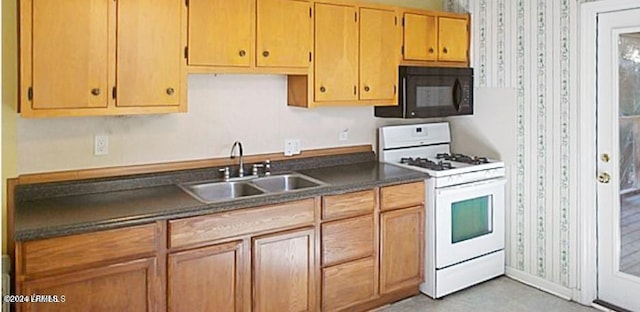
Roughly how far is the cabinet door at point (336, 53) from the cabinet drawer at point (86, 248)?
1.47 meters

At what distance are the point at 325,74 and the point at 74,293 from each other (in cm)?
194

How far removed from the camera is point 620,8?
10.2 ft

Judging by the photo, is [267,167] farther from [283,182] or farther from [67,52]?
[67,52]

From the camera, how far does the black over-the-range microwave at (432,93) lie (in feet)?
12.0

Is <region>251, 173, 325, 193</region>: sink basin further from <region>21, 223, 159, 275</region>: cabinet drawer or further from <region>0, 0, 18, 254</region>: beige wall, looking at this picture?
<region>0, 0, 18, 254</region>: beige wall

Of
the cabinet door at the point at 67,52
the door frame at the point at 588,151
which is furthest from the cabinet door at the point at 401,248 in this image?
the cabinet door at the point at 67,52

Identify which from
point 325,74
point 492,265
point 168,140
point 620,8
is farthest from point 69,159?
point 620,8

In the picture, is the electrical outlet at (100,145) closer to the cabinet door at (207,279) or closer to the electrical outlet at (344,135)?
the cabinet door at (207,279)

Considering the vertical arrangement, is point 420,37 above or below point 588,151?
above

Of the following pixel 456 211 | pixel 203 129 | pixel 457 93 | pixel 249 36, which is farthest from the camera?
pixel 457 93

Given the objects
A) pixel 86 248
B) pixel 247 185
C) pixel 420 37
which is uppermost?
pixel 420 37

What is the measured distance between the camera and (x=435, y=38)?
3.86m

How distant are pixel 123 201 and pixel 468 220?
236 centimetres

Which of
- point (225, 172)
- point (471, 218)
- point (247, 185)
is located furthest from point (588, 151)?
point (225, 172)
